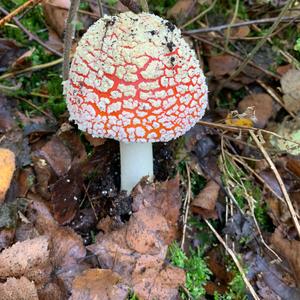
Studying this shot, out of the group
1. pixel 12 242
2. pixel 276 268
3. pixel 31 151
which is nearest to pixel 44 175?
pixel 31 151

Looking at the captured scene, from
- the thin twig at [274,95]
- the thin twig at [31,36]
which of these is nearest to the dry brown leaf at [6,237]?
the thin twig at [31,36]

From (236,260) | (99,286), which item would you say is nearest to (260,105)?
(236,260)

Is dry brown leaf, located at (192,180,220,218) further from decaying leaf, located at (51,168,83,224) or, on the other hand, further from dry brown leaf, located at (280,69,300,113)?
dry brown leaf, located at (280,69,300,113)

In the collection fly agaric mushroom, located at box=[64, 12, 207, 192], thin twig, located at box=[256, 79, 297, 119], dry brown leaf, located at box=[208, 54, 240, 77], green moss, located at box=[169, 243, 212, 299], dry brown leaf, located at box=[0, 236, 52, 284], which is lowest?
green moss, located at box=[169, 243, 212, 299]

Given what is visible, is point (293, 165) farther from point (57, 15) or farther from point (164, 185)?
point (57, 15)

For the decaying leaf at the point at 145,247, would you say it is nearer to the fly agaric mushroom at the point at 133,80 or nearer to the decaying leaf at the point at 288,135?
the fly agaric mushroom at the point at 133,80

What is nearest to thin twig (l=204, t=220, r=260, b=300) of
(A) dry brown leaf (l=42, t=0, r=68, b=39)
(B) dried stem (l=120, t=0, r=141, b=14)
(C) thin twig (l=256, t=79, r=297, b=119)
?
(C) thin twig (l=256, t=79, r=297, b=119)
